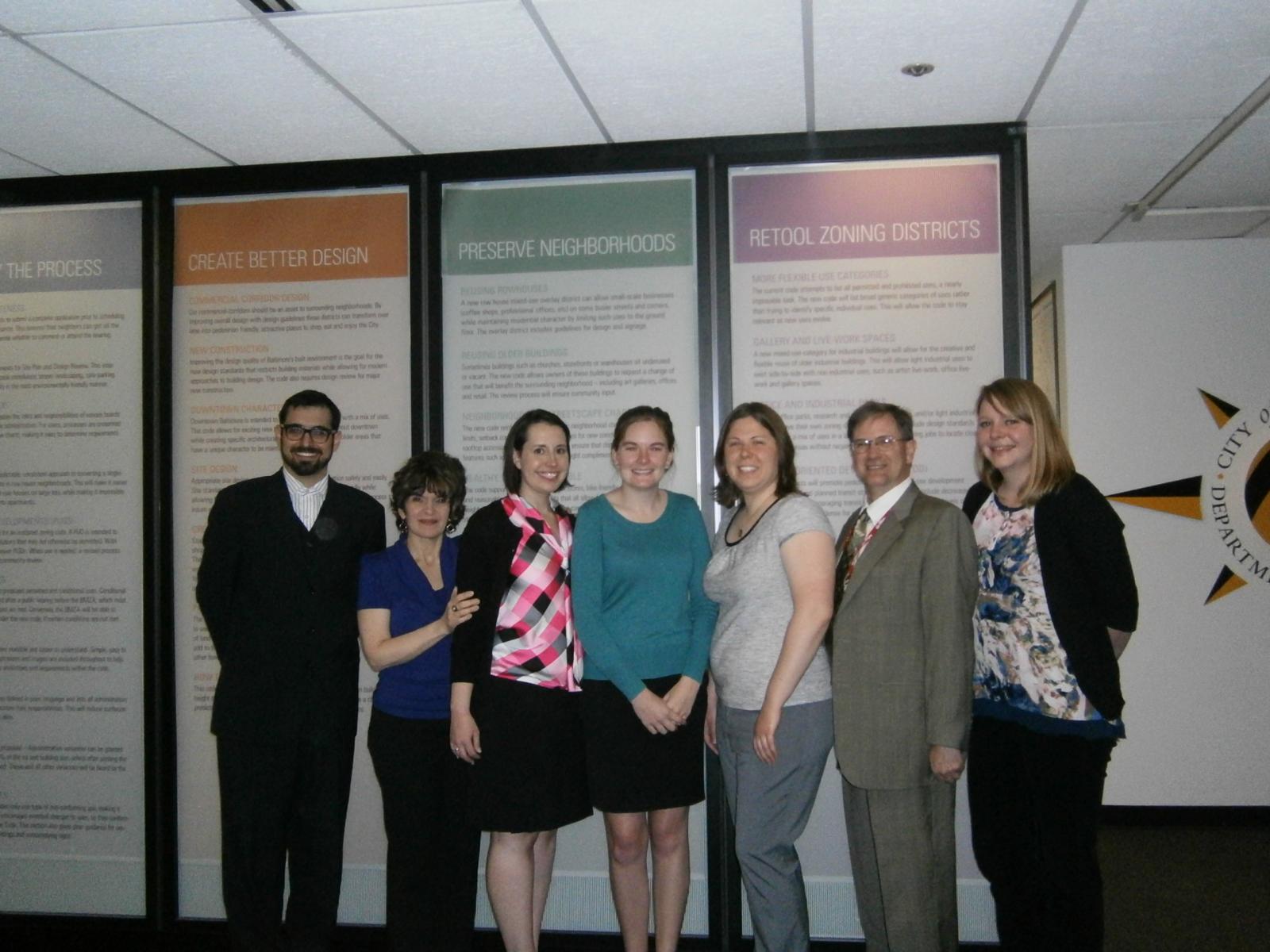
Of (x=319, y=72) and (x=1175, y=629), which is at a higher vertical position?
(x=319, y=72)

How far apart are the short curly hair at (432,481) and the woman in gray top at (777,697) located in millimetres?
820

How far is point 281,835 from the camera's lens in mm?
2684

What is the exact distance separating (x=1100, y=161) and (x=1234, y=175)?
0.66 m

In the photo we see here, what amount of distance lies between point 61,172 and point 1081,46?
3.62 meters

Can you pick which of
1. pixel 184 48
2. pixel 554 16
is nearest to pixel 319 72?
pixel 184 48

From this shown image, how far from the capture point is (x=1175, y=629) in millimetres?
4516

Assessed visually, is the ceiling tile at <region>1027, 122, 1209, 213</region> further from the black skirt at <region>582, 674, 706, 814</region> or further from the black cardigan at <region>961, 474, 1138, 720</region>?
the black skirt at <region>582, 674, 706, 814</region>

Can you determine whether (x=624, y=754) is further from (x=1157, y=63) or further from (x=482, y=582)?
(x=1157, y=63)

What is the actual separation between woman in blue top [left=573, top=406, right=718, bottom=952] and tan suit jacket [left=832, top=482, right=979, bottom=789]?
1.39 feet

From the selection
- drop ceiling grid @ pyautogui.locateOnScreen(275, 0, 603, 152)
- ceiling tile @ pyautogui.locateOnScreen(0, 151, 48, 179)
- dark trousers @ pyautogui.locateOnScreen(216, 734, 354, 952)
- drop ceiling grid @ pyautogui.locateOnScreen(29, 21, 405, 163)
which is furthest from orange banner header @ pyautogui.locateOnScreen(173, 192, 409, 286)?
dark trousers @ pyautogui.locateOnScreen(216, 734, 354, 952)

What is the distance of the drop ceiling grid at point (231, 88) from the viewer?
99.0 inches

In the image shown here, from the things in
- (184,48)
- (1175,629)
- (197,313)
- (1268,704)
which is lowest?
(1268,704)

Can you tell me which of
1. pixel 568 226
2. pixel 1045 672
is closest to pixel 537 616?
pixel 1045 672

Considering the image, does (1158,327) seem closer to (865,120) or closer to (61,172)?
(865,120)
